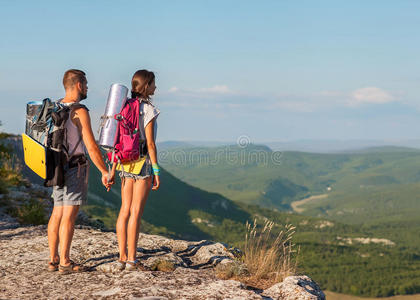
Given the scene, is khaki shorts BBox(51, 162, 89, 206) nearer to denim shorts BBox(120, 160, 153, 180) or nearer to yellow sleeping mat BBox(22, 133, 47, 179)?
yellow sleeping mat BBox(22, 133, 47, 179)

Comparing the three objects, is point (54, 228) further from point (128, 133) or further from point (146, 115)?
point (146, 115)

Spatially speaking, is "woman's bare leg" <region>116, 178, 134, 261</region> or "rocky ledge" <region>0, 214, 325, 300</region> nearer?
"rocky ledge" <region>0, 214, 325, 300</region>

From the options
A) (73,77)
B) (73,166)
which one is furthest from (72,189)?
(73,77)

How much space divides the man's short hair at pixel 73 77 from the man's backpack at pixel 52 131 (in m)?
0.29

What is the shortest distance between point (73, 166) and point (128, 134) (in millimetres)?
892

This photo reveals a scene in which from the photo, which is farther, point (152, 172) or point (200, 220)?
point (200, 220)

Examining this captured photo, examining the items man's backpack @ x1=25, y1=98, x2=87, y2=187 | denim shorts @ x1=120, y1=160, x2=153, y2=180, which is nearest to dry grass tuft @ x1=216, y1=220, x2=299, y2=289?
denim shorts @ x1=120, y1=160, x2=153, y2=180

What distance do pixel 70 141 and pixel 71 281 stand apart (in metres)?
1.90

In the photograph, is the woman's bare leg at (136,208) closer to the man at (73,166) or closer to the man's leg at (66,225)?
the man at (73,166)

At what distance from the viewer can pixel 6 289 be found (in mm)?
6207

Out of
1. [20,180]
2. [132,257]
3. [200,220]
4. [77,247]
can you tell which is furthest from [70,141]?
[200,220]

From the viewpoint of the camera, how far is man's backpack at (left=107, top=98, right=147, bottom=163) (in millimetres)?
6465

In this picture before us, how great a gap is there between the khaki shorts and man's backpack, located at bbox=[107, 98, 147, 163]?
51cm

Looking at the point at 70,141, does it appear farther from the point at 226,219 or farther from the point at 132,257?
the point at 226,219
